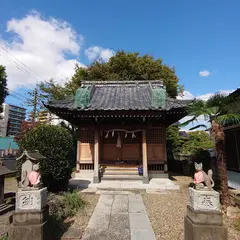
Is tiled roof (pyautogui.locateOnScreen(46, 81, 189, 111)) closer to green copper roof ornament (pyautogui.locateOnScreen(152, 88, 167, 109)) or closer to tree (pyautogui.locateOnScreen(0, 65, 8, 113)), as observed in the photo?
green copper roof ornament (pyautogui.locateOnScreen(152, 88, 167, 109))

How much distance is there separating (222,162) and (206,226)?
263 cm

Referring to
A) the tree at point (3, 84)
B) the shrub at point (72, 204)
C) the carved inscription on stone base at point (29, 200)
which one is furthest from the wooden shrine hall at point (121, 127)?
the tree at point (3, 84)

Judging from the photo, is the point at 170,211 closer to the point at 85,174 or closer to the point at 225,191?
the point at 225,191

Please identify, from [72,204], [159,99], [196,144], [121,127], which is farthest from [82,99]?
[196,144]

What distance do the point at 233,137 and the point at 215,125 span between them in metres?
3.11

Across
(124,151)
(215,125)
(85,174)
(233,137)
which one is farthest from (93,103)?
(233,137)

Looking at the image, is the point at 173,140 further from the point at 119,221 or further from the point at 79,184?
the point at 119,221

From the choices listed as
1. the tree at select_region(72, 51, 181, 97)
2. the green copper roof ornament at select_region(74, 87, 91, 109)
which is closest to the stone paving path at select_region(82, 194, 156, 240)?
the green copper roof ornament at select_region(74, 87, 91, 109)

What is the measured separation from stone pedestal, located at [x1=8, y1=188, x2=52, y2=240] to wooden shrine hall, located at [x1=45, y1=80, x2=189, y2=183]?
5.52 m

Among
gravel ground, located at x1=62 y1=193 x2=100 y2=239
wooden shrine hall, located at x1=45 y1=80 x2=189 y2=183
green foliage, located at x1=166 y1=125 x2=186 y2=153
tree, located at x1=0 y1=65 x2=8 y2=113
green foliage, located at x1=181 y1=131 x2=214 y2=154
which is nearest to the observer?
gravel ground, located at x1=62 y1=193 x2=100 y2=239

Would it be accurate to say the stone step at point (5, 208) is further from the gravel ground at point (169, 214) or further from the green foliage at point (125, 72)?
the green foliage at point (125, 72)

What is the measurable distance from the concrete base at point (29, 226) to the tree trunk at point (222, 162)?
4802 millimetres

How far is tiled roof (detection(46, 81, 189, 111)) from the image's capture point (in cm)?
882

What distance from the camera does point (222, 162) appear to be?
5332mm
